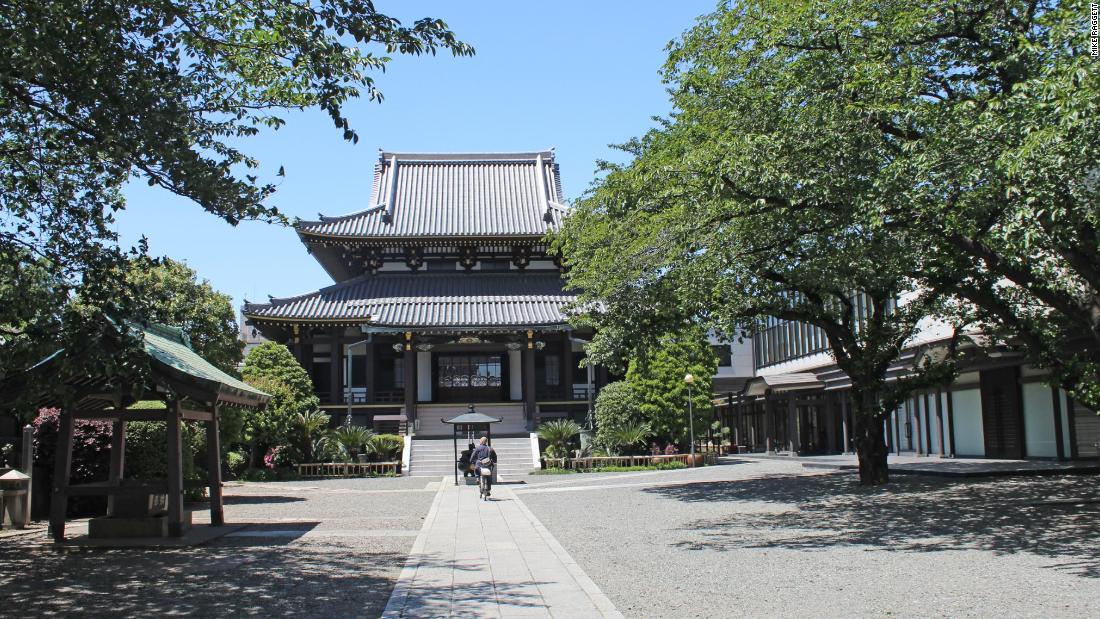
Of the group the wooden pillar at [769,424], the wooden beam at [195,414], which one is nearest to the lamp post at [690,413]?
the wooden pillar at [769,424]

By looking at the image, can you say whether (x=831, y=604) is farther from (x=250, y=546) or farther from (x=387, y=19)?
(x=250, y=546)

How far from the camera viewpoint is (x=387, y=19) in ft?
27.9

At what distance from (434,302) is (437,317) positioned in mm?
1336

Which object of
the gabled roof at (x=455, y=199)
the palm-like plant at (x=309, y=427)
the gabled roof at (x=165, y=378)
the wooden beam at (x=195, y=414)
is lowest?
the palm-like plant at (x=309, y=427)

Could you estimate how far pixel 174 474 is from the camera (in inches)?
516

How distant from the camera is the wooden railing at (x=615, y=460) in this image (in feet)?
98.2

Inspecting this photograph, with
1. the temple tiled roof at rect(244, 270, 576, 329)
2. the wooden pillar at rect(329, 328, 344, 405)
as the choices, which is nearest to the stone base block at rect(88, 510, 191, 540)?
the temple tiled roof at rect(244, 270, 576, 329)

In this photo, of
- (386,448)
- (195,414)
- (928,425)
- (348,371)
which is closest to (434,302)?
(348,371)

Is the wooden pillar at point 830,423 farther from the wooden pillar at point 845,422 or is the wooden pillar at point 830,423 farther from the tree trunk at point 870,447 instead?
the tree trunk at point 870,447

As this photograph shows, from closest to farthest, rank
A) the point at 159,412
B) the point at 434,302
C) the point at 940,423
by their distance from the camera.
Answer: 1. the point at 159,412
2. the point at 940,423
3. the point at 434,302

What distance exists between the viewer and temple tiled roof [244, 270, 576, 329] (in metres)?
34.7

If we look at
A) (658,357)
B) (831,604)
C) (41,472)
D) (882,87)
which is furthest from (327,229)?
(831,604)

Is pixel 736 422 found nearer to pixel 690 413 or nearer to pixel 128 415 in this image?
pixel 690 413

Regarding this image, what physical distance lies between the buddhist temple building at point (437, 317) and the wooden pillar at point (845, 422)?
32.2ft
